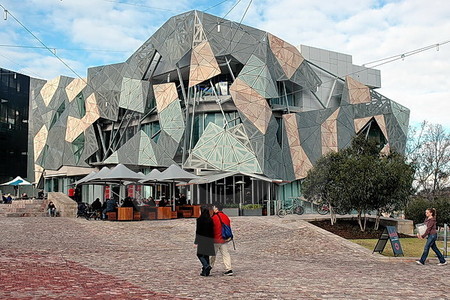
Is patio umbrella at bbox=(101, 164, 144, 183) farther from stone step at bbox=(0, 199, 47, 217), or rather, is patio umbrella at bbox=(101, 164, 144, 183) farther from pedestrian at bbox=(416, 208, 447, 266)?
pedestrian at bbox=(416, 208, 447, 266)

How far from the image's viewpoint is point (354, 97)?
40.8m

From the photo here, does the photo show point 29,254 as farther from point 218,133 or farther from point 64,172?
point 64,172

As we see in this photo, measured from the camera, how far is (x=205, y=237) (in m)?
10.1

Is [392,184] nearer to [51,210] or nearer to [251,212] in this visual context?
[251,212]

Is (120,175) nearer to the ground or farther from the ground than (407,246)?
farther from the ground

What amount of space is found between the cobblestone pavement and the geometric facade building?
16.8 meters

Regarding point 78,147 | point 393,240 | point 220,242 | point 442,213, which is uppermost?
point 78,147

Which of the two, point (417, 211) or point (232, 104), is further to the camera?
point (232, 104)

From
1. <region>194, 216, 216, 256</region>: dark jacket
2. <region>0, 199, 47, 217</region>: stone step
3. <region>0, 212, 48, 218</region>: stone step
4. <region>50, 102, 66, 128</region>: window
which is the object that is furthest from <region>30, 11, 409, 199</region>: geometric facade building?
<region>194, 216, 216, 256</region>: dark jacket

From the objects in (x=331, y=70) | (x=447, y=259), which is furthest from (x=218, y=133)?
(x=447, y=259)

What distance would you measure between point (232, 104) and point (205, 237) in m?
28.0

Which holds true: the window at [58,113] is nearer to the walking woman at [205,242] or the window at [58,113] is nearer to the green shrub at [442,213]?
the green shrub at [442,213]

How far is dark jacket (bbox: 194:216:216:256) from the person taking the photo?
998 cm

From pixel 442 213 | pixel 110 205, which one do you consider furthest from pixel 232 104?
pixel 442 213
